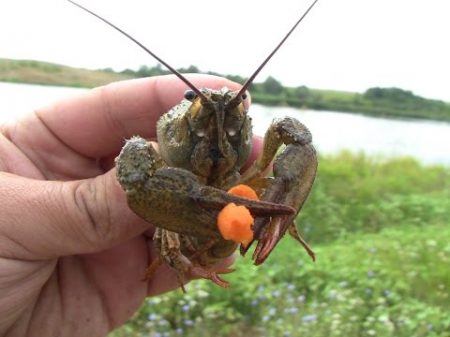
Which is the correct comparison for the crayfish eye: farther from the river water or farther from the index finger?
the river water

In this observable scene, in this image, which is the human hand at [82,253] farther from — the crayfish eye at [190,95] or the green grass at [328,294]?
the green grass at [328,294]

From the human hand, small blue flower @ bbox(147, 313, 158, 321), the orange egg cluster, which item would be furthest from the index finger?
small blue flower @ bbox(147, 313, 158, 321)

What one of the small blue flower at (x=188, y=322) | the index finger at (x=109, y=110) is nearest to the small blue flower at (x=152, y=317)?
the small blue flower at (x=188, y=322)

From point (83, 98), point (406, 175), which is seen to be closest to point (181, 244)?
point (83, 98)

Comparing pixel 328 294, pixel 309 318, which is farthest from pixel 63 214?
pixel 328 294

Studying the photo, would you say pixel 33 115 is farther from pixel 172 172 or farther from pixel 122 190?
pixel 172 172
